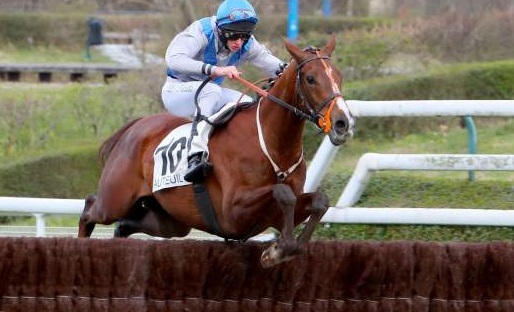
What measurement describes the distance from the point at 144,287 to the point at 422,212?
7.54 ft

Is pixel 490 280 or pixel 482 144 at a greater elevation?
pixel 490 280

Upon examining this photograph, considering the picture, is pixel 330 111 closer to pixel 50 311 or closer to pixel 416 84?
pixel 50 311

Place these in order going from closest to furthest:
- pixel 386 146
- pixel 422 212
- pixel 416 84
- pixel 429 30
→ pixel 422 212, pixel 386 146, pixel 416 84, pixel 429 30

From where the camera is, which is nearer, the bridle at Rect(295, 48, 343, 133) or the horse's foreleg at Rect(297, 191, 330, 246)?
the bridle at Rect(295, 48, 343, 133)

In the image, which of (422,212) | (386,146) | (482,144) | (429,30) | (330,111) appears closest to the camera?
(330,111)

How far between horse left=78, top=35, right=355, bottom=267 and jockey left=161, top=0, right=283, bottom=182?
91 millimetres

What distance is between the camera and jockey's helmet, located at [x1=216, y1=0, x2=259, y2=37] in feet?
21.4

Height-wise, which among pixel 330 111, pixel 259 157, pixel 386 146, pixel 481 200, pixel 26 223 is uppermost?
pixel 330 111

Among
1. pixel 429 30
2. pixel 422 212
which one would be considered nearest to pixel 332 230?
pixel 422 212

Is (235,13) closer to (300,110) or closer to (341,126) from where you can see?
(300,110)

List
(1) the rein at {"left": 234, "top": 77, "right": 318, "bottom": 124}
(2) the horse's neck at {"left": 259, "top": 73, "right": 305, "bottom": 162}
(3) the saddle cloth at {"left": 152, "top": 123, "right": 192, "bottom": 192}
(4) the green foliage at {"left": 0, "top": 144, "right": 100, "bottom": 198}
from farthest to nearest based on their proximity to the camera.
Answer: (4) the green foliage at {"left": 0, "top": 144, "right": 100, "bottom": 198}, (3) the saddle cloth at {"left": 152, "top": 123, "right": 192, "bottom": 192}, (2) the horse's neck at {"left": 259, "top": 73, "right": 305, "bottom": 162}, (1) the rein at {"left": 234, "top": 77, "right": 318, "bottom": 124}

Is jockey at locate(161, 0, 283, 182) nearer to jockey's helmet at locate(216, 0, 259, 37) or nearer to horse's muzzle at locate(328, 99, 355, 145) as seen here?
jockey's helmet at locate(216, 0, 259, 37)

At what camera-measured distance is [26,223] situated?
1209 cm

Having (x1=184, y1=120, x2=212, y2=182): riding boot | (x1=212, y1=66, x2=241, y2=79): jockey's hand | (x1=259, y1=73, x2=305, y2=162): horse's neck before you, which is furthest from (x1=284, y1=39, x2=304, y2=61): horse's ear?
(x1=184, y1=120, x2=212, y2=182): riding boot
